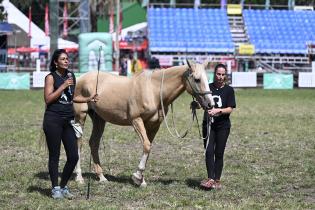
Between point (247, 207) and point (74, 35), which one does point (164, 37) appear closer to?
point (74, 35)

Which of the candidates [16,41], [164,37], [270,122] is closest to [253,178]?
[270,122]

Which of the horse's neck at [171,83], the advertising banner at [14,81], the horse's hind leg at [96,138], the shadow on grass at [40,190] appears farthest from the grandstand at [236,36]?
the shadow on grass at [40,190]

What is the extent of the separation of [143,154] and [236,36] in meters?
49.4

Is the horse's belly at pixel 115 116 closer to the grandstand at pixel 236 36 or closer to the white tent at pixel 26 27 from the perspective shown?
the grandstand at pixel 236 36

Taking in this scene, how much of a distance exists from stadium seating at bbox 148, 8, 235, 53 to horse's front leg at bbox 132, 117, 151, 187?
42.7m

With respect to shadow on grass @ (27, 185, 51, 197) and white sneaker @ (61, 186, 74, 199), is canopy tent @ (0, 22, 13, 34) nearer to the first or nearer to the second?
shadow on grass @ (27, 185, 51, 197)

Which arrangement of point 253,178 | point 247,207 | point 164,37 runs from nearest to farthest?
1. point 247,207
2. point 253,178
3. point 164,37

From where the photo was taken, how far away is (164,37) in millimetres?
54531

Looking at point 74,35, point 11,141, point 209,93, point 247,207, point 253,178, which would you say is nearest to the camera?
point 247,207

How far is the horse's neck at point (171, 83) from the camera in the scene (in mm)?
9031

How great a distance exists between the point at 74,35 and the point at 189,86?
6969 cm

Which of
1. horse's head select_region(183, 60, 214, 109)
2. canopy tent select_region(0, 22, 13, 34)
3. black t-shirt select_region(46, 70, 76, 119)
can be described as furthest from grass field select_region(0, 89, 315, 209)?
canopy tent select_region(0, 22, 13, 34)

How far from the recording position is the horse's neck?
9031 millimetres

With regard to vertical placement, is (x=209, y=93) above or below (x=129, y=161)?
above
